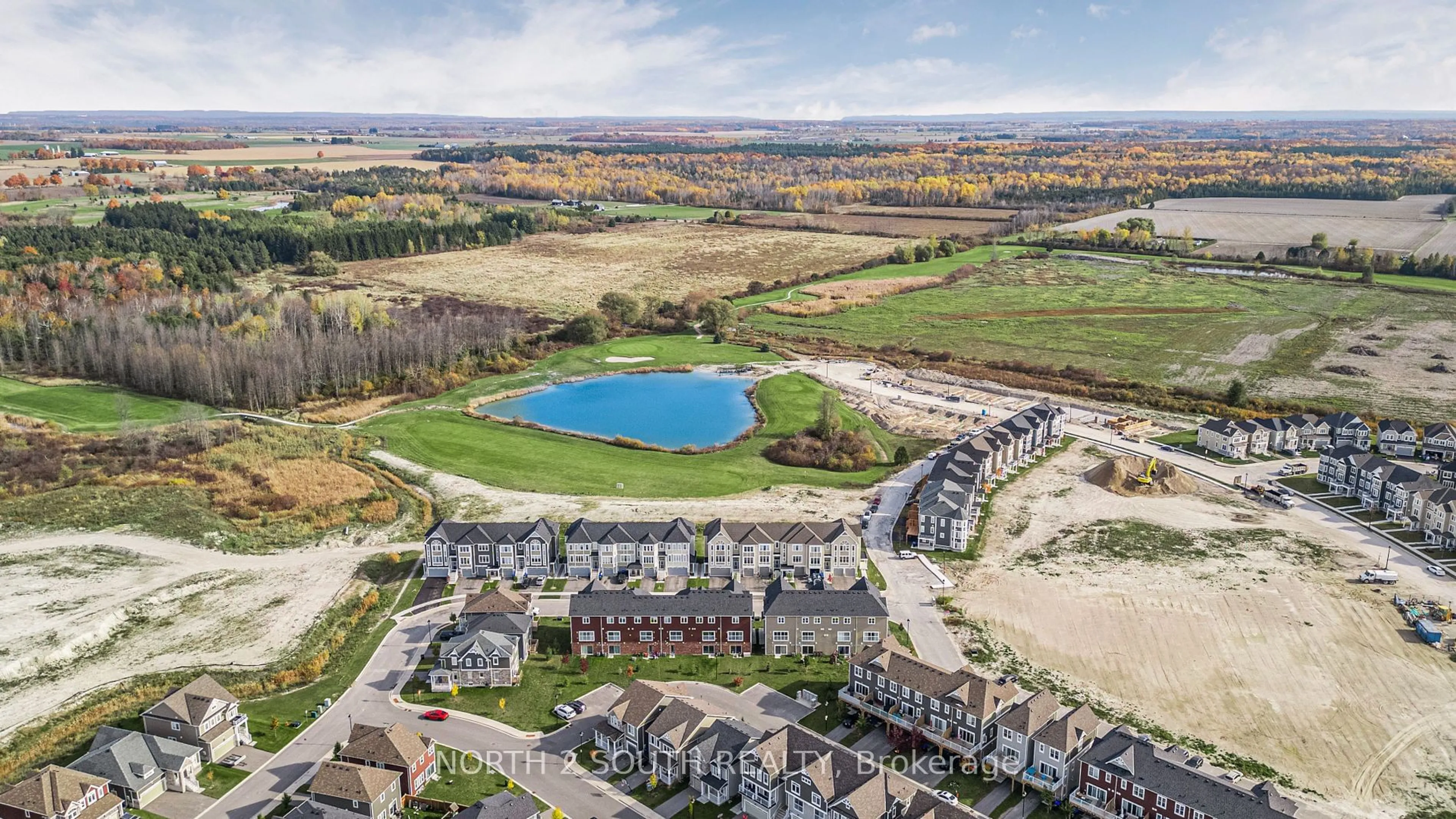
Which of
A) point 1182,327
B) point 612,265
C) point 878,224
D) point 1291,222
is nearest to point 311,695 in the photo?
point 1182,327

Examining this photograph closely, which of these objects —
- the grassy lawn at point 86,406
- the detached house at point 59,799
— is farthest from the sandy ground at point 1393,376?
the grassy lawn at point 86,406

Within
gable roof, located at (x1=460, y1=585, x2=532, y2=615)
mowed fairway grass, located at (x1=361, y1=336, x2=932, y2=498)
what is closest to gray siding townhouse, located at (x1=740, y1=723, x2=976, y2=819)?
gable roof, located at (x1=460, y1=585, x2=532, y2=615)

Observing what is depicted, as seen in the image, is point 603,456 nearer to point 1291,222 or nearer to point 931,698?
point 931,698

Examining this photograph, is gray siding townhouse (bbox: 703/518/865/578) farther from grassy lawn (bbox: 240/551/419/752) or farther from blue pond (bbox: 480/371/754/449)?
blue pond (bbox: 480/371/754/449)

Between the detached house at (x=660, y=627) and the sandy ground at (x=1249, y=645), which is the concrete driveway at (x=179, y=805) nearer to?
the detached house at (x=660, y=627)

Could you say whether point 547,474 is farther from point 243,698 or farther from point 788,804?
point 788,804

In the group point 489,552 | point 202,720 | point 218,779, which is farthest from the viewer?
point 489,552

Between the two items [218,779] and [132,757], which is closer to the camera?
[132,757]
